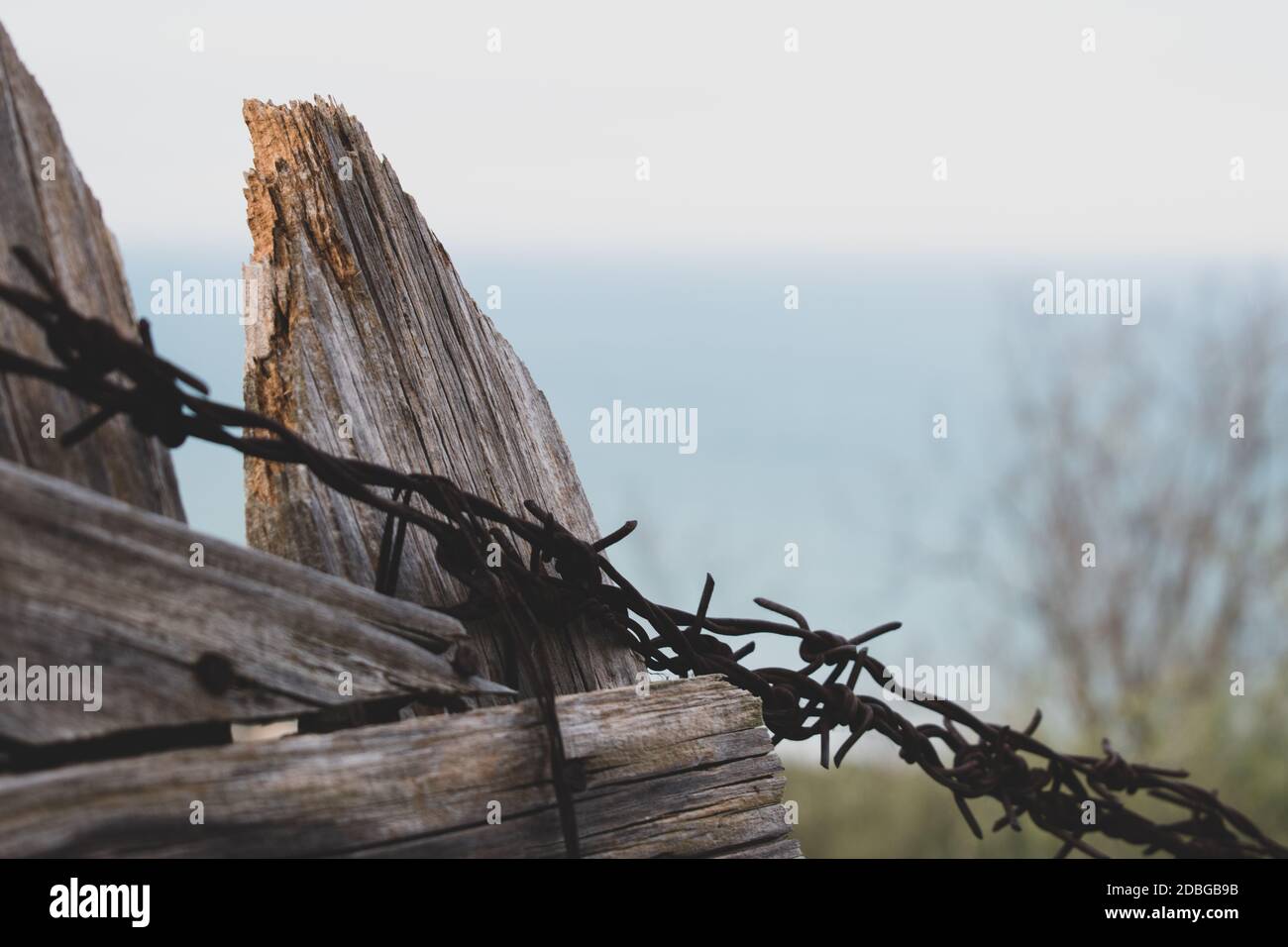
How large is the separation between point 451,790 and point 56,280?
2.21 feet

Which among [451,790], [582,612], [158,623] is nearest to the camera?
[158,623]

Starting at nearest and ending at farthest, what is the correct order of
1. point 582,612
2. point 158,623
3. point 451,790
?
point 158,623 < point 451,790 < point 582,612

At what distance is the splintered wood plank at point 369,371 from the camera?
4.58 ft

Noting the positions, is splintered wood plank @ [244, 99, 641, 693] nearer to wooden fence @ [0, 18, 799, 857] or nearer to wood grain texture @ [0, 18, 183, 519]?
wooden fence @ [0, 18, 799, 857]

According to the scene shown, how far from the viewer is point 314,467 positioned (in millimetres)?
1295

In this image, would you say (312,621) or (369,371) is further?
(369,371)

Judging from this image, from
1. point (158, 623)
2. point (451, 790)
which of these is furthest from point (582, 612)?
point (158, 623)

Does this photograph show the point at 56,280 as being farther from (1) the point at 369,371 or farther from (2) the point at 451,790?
(2) the point at 451,790

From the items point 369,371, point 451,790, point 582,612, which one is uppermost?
point 369,371

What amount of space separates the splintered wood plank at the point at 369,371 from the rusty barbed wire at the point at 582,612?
0.04 metres

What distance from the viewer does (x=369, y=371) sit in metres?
1.50

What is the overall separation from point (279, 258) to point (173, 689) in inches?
26.2
